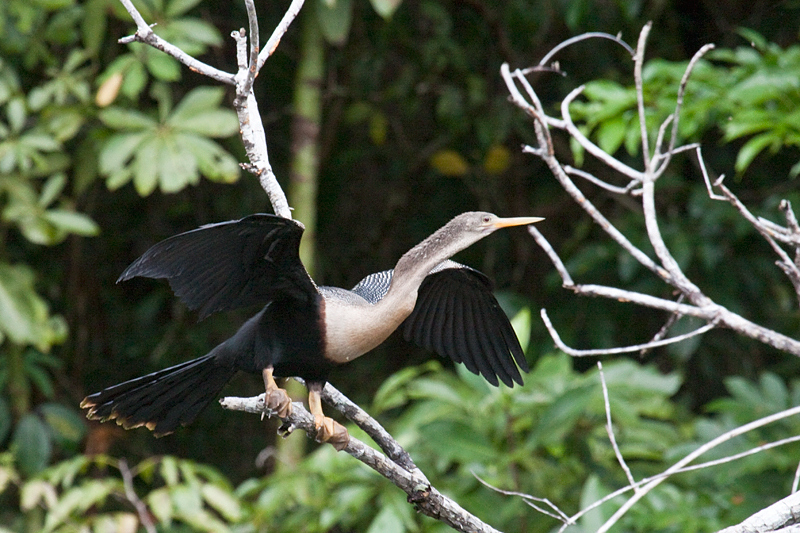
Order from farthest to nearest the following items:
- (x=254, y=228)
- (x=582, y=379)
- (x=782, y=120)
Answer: (x=582, y=379), (x=782, y=120), (x=254, y=228)

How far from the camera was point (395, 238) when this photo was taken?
4750mm

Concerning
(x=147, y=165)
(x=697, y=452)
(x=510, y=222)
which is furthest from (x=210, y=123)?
(x=697, y=452)

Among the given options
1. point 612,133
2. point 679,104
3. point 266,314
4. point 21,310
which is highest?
point 679,104

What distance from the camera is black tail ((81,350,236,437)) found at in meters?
2.12

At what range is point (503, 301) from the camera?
3.90 m

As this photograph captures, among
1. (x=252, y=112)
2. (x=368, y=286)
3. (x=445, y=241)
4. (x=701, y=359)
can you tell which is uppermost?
(x=252, y=112)

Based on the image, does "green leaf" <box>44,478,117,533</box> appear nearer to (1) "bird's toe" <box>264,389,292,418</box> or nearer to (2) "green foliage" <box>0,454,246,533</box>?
(2) "green foliage" <box>0,454,246,533</box>

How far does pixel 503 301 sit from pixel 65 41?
2.10 meters

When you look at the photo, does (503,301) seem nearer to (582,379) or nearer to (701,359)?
(582,379)

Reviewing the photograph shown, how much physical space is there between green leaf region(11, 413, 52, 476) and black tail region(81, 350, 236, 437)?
1640 millimetres

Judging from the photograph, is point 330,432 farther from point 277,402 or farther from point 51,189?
point 51,189

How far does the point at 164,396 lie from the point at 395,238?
2.69m

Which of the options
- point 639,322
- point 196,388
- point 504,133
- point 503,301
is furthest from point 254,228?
point 639,322

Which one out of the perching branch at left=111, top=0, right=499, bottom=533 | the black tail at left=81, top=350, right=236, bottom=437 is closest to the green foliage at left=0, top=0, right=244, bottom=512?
the black tail at left=81, top=350, right=236, bottom=437
